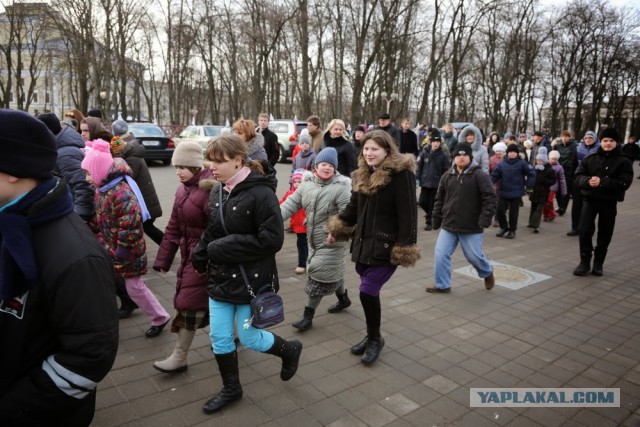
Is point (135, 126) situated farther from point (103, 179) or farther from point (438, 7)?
point (438, 7)

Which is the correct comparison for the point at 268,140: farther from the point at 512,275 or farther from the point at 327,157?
the point at 512,275

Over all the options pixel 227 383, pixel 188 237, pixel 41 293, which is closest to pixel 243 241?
pixel 188 237

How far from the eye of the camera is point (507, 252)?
26.0 feet

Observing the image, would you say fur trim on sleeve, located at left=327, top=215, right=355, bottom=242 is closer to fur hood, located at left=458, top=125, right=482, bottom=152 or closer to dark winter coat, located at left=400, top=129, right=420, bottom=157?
fur hood, located at left=458, top=125, right=482, bottom=152

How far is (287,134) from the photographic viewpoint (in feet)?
70.6

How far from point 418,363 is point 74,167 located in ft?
12.8

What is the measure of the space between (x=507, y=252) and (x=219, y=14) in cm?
3139

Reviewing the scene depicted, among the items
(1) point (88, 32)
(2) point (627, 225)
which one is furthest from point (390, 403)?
(1) point (88, 32)

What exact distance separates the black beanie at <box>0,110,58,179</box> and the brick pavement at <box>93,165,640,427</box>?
196 centimetres

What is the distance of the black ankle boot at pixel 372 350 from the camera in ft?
12.4

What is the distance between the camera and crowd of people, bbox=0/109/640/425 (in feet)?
5.15

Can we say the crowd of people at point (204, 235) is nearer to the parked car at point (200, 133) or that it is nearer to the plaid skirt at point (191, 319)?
the plaid skirt at point (191, 319)

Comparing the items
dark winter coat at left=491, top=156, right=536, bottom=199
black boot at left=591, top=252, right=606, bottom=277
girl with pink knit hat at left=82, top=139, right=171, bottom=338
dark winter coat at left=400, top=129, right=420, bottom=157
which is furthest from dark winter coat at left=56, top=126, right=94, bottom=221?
dark winter coat at left=400, top=129, right=420, bottom=157

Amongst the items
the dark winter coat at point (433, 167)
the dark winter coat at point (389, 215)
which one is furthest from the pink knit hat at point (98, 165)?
the dark winter coat at point (433, 167)
